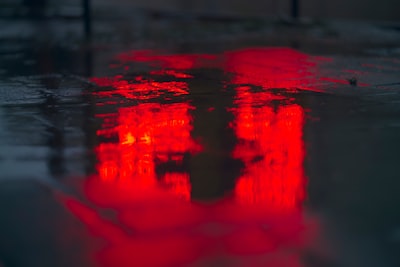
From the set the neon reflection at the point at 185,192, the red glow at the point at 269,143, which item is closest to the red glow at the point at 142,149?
the neon reflection at the point at 185,192

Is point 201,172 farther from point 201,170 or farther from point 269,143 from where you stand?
point 269,143

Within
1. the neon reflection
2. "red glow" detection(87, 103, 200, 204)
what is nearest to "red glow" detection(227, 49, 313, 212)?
the neon reflection

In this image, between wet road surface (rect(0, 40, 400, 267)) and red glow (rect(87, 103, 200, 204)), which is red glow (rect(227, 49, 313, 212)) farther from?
red glow (rect(87, 103, 200, 204))

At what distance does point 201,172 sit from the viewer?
223 inches

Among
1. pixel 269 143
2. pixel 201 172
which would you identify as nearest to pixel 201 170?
pixel 201 172

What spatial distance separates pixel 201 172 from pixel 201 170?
7 centimetres

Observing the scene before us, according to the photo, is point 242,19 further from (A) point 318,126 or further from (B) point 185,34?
(A) point 318,126

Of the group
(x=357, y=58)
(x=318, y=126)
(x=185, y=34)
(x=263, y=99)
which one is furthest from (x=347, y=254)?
(x=185, y=34)

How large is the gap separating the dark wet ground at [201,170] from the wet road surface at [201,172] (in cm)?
1

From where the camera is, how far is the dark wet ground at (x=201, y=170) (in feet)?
13.7

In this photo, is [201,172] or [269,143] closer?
[201,172]

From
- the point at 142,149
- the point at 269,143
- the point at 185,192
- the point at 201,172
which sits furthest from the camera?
the point at 269,143

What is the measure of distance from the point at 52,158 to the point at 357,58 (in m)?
8.64

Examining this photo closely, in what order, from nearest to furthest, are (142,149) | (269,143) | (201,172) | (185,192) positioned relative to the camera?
(185,192), (201,172), (142,149), (269,143)
